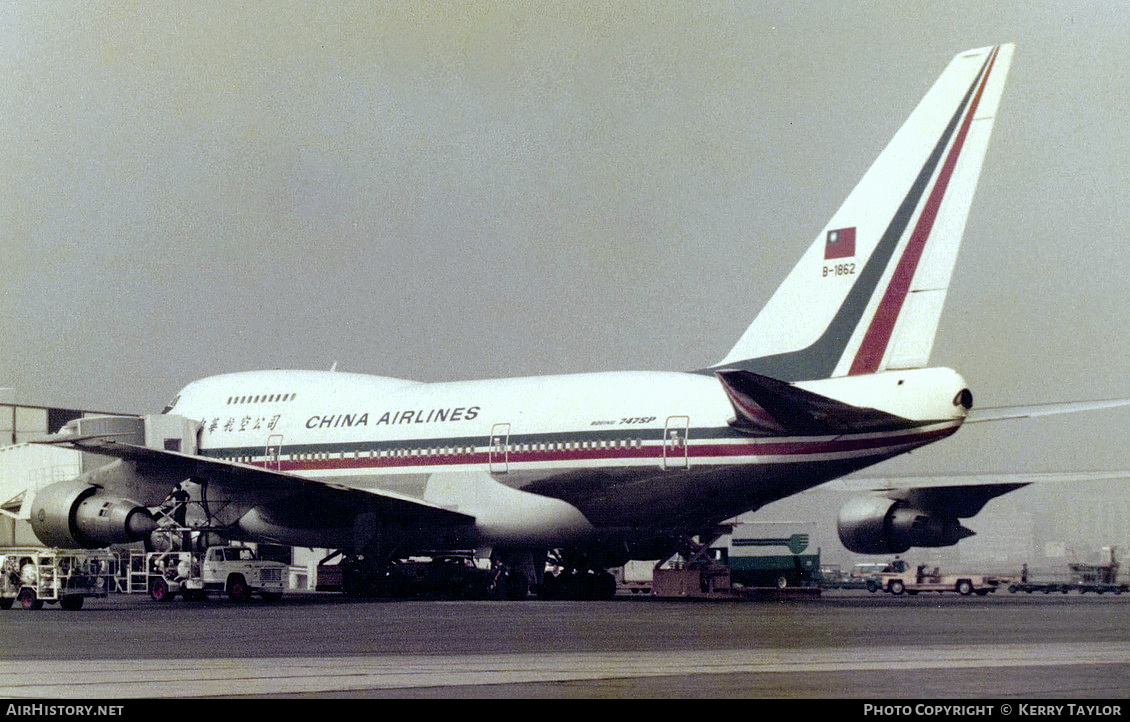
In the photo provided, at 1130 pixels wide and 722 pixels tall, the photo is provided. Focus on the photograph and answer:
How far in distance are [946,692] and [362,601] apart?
26785 millimetres

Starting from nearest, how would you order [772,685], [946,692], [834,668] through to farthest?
[946,692]
[772,685]
[834,668]

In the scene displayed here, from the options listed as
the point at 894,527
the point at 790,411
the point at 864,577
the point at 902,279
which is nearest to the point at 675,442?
the point at 790,411

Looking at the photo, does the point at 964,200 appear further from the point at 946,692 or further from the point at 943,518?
the point at 946,692

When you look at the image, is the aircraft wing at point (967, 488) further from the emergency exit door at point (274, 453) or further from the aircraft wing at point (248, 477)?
the emergency exit door at point (274, 453)

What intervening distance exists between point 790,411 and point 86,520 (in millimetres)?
15860

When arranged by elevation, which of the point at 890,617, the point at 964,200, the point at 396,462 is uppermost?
the point at 964,200

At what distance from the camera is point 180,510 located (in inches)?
1654

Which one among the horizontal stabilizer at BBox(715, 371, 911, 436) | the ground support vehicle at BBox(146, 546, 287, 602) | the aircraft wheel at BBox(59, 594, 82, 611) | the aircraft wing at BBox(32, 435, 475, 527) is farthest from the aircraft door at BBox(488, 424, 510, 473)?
the aircraft wheel at BBox(59, 594, 82, 611)

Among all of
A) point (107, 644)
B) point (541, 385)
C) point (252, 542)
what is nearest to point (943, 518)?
point (541, 385)

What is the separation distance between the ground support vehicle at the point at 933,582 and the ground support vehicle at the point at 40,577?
2902 centimetres

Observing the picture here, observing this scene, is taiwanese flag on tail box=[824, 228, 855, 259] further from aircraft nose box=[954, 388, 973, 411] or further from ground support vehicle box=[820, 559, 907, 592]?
ground support vehicle box=[820, 559, 907, 592]

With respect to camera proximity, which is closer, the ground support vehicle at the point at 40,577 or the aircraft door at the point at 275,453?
the ground support vehicle at the point at 40,577

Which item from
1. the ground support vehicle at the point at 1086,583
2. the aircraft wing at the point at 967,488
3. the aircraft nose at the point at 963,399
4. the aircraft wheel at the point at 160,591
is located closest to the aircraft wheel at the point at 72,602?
the aircraft wheel at the point at 160,591

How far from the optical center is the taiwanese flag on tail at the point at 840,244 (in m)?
34.6
